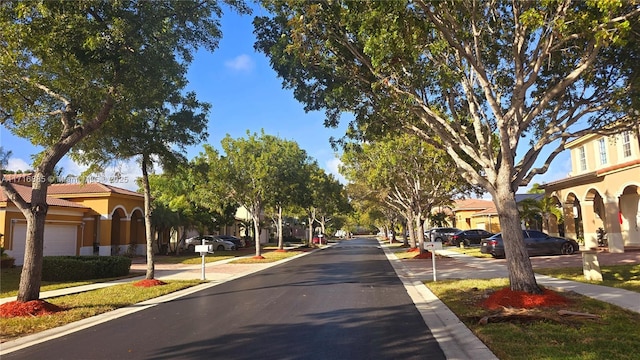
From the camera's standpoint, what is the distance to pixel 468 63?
447 inches

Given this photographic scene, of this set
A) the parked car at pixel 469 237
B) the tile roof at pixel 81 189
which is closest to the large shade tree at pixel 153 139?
the tile roof at pixel 81 189

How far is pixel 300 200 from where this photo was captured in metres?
35.9

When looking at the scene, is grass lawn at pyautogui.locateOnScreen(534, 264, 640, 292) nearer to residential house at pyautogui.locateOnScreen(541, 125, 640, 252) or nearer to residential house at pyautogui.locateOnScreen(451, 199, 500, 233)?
residential house at pyautogui.locateOnScreen(541, 125, 640, 252)

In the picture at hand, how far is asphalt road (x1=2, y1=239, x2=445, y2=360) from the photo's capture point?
6746 millimetres

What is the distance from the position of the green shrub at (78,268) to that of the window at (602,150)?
26861mm

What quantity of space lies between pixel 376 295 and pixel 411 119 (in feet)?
17.9

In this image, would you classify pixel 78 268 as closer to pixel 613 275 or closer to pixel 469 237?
pixel 613 275

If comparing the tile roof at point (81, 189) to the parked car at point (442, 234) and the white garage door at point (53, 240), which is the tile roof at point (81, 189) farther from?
the parked car at point (442, 234)

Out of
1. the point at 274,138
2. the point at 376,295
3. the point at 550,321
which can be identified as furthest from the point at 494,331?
the point at 274,138

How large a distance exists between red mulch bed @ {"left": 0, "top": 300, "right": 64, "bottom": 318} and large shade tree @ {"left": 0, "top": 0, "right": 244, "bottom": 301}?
0.91 feet

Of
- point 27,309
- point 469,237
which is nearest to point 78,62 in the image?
point 27,309

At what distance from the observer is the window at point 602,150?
27250mm

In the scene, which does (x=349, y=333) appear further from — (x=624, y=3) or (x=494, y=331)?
(x=624, y=3)

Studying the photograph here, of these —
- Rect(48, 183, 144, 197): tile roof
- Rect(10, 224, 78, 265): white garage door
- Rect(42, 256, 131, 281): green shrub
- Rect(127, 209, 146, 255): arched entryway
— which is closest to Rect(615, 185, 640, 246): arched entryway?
Rect(42, 256, 131, 281): green shrub
